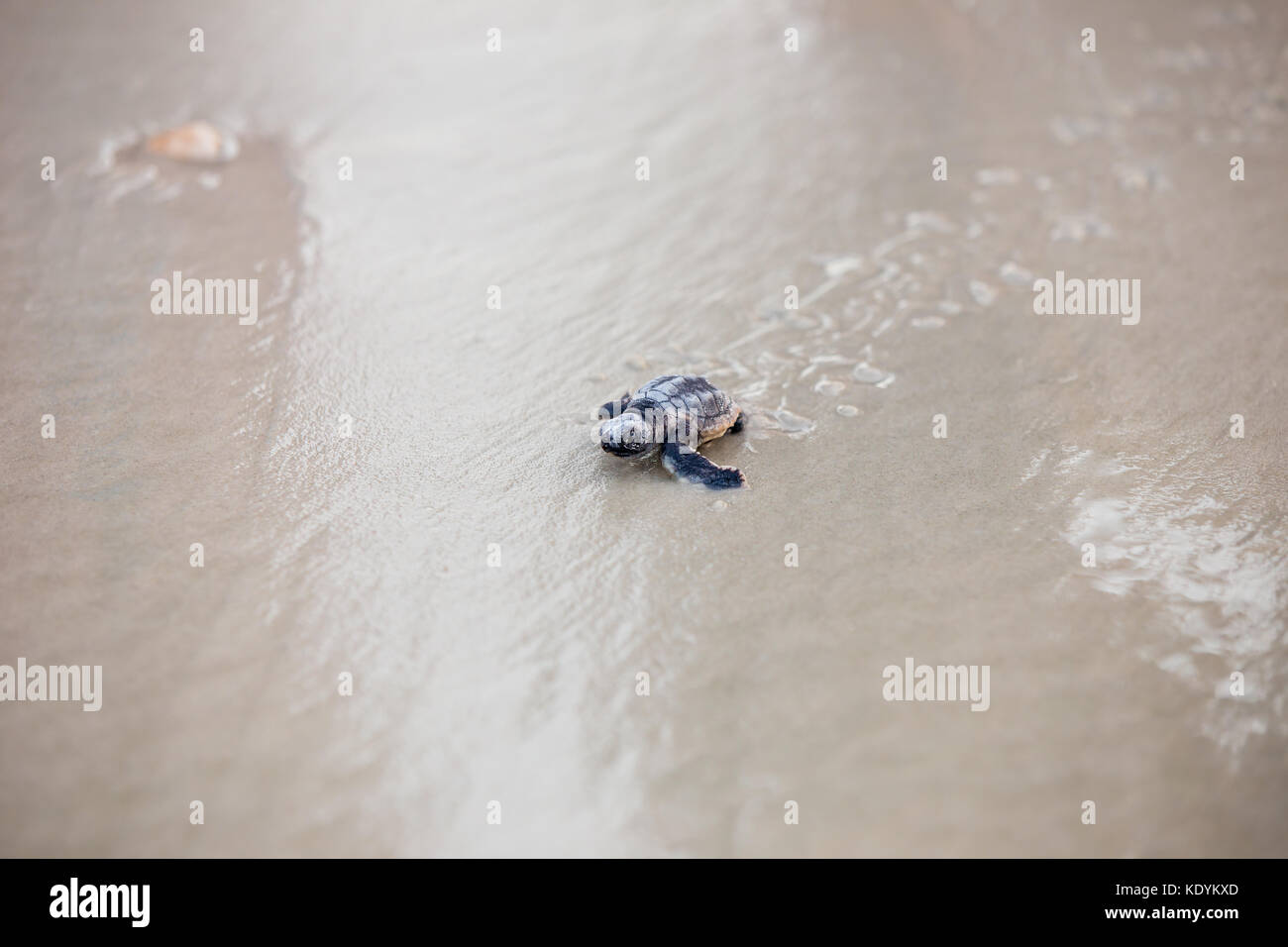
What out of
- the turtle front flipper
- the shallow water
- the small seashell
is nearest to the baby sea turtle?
the turtle front flipper

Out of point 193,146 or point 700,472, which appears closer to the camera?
point 700,472

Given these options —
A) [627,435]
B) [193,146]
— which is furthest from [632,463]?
[193,146]

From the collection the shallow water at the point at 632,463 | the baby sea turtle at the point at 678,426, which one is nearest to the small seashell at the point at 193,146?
the shallow water at the point at 632,463

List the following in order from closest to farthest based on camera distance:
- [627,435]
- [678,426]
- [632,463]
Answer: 1. [627,435]
2. [678,426]
3. [632,463]

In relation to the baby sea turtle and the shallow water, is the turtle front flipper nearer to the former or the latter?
the baby sea turtle

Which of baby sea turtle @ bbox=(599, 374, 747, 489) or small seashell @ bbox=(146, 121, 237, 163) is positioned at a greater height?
small seashell @ bbox=(146, 121, 237, 163)

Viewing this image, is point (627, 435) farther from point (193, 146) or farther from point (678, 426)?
point (193, 146)
